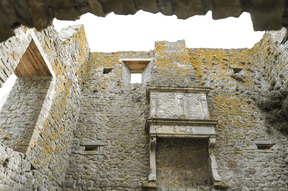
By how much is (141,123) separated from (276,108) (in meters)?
4.43

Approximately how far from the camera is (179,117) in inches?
251

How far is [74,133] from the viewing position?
268 inches

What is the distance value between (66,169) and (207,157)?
407 cm

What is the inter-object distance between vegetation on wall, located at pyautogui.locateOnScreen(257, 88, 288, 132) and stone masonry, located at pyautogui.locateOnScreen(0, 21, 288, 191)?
14cm

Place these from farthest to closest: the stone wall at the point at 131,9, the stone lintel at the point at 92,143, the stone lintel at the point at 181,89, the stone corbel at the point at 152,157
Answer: the stone lintel at the point at 181,89 → the stone lintel at the point at 92,143 → the stone corbel at the point at 152,157 → the stone wall at the point at 131,9

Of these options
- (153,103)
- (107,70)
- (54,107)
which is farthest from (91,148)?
(107,70)

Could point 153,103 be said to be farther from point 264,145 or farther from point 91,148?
point 264,145

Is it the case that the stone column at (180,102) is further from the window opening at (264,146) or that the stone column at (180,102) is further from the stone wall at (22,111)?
the stone wall at (22,111)

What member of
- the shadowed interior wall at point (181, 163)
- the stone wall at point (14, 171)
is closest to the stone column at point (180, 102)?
the shadowed interior wall at point (181, 163)

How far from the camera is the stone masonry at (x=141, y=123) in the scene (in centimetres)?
483

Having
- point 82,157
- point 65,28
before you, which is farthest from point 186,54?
point 82,157

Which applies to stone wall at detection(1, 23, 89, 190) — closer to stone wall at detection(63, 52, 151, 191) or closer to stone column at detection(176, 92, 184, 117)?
stone wall at detection(63, 52, 151, 191)

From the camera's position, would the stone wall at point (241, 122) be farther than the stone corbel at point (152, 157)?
Yes

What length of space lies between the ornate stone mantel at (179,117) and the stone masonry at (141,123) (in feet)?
0.10
